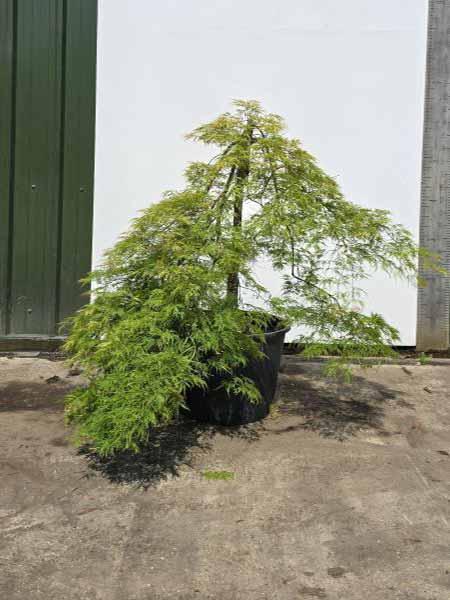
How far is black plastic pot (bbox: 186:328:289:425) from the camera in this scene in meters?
3.98

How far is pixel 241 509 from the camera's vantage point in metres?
3.04

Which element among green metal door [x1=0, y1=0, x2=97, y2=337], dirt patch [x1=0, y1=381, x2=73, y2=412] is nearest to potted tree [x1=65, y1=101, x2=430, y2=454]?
dirt patch [x1=0, y1=381, x2=73, y2=412]

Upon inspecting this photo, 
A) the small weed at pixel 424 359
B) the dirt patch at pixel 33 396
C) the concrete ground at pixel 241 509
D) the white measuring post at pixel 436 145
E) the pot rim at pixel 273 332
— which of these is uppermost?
the white measuring post at pixel 436 145

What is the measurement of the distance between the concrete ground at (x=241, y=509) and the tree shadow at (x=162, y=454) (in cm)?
1

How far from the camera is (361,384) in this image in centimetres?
501

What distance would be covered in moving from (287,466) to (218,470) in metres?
0.38

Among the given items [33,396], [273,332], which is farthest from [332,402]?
[33,396]

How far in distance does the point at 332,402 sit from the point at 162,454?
1.47 meters

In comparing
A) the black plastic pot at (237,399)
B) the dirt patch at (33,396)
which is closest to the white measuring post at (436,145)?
the black plastic pot at (237,399)

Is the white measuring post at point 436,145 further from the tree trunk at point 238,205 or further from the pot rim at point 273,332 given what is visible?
the tree trunk at point 238,205

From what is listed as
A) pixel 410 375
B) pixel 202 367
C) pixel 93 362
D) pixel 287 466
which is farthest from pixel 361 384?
pixel 93 362

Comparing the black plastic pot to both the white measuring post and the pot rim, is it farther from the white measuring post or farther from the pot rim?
the white measuring post

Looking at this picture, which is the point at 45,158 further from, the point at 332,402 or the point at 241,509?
the point at 241,509

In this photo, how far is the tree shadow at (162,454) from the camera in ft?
11.1
